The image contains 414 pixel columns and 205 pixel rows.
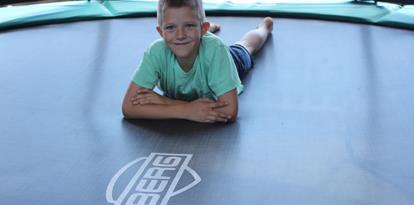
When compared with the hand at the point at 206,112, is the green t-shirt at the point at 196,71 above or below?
above

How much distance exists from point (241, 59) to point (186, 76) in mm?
421

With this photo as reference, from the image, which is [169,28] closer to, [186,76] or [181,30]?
[181,30]

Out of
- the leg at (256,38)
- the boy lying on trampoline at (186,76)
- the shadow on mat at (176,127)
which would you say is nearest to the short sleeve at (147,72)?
the boy lying on trampoline at (186,76)

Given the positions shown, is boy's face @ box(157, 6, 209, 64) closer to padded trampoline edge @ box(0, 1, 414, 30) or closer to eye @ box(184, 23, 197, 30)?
eye @ box(184, 23, 197, 30)

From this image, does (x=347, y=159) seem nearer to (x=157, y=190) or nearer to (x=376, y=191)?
(x=376, y=191)

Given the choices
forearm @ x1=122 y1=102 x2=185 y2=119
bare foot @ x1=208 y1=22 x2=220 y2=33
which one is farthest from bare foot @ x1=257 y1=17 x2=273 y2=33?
forearm @ x1=122 y1=102 x2=185 y2=119

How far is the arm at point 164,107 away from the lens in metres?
1.70

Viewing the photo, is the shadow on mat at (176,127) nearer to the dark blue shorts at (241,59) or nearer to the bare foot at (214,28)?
the dark blue shorts at (241,59)

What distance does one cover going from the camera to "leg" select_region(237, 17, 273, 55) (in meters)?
2.36

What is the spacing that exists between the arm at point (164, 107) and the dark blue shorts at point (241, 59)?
0.40m

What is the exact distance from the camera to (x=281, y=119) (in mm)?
1748

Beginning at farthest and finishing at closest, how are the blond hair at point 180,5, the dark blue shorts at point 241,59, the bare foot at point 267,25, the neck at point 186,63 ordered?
1. the bare foot at point 267,25
2. the dark blue shorts at point 241,59
3. the neck at point 186,63
4. the blond hair at point 180,5

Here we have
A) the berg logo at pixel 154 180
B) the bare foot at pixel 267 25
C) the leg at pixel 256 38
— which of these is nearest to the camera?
the berg logo at pixel 154 180

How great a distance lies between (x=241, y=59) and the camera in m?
2.11
